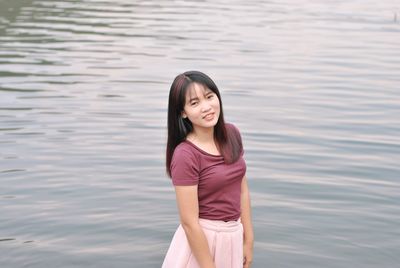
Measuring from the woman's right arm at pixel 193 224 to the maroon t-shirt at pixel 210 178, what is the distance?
0.16ft

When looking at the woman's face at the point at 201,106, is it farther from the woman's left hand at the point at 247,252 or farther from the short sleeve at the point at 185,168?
the woman's left hand at the point at 247,252

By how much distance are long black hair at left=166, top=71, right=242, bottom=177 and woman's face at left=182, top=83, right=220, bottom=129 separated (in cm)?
2

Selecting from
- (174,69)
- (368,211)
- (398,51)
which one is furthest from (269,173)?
(398,51)

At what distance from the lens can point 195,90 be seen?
14.8ft

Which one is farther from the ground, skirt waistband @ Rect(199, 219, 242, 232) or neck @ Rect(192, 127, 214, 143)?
neck @ Rect(192, 127, 214, 143)

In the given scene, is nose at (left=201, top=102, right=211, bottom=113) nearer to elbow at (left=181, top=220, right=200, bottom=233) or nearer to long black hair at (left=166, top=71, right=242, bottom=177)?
long black hair at (left=166, top=71, right=242, bottom=177)

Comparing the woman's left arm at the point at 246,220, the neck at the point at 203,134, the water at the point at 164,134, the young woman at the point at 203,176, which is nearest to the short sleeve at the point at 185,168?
the young woman at the point at 203,176

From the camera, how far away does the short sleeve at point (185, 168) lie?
4.42 meters

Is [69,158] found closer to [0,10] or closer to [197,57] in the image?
[197,57]

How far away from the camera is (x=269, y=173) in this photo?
9164 mm

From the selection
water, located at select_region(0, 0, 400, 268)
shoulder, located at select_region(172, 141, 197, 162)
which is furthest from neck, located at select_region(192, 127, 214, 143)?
water, located at select_region(0, 0, 400, 268)

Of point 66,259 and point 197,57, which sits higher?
point 197,57

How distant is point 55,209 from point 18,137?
104 inches

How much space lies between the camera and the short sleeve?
174 inches
